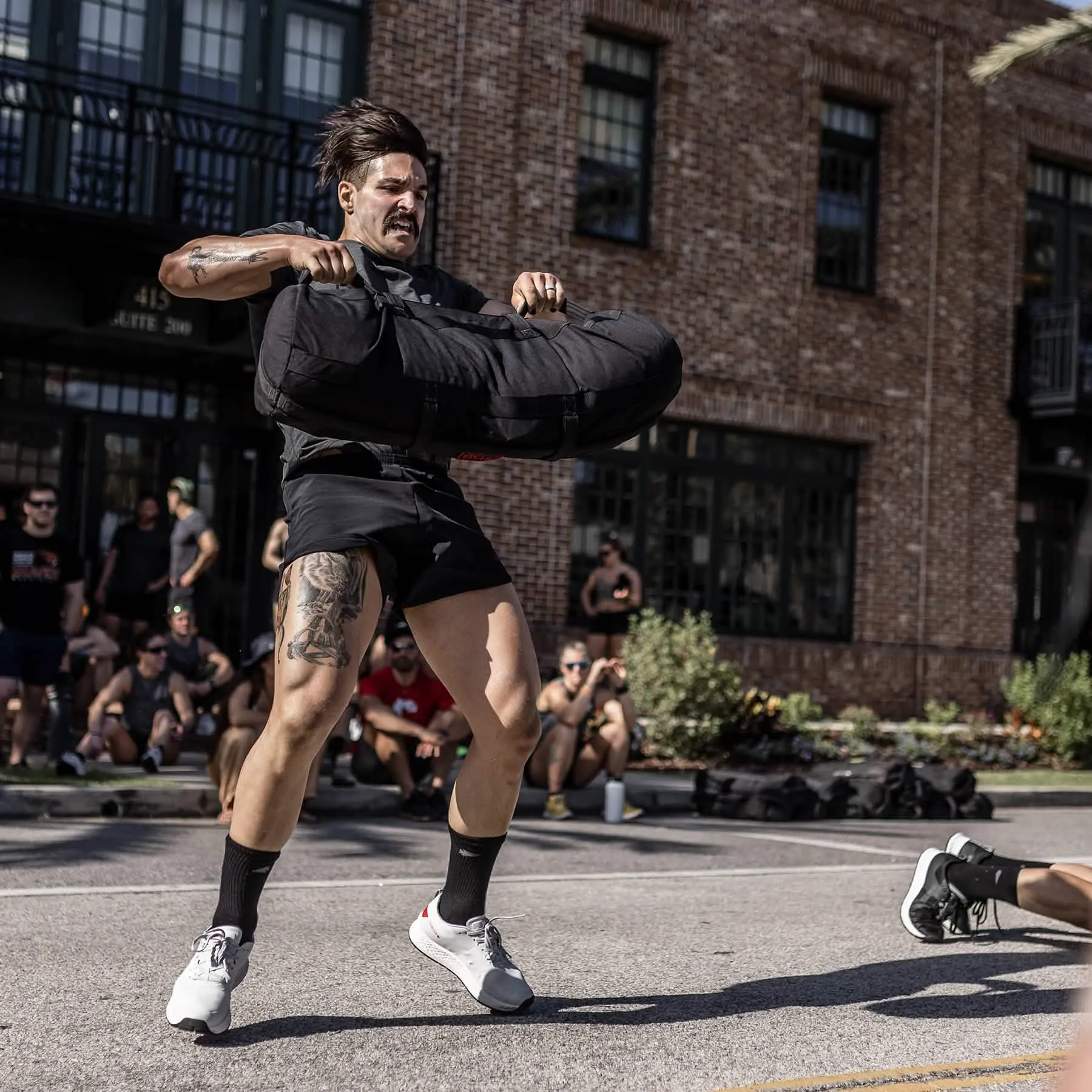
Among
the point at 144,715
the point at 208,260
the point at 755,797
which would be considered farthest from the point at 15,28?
the point at 208,260

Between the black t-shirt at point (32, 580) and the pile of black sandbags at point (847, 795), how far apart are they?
482cm

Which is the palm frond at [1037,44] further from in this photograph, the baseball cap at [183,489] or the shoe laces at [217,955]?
the shoe laces at [217,955]

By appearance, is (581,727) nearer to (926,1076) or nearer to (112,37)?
(926,1076)

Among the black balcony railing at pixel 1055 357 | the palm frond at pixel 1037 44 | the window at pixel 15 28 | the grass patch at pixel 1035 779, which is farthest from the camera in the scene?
the black balcony railing at pixel 1055 357

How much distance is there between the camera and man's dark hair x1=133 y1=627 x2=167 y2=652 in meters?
12.1

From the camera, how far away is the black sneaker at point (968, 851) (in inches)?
219

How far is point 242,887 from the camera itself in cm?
394

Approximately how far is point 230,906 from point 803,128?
16797mm

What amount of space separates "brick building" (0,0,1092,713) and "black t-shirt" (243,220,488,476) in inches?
403

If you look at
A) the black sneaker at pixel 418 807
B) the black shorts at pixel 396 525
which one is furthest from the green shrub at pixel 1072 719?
the black shorts at pixel 396 525

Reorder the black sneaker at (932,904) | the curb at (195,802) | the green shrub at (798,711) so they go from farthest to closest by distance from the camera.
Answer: the green shrub at (798,711), the curb at (195,802), the black sneaker at (932,904)

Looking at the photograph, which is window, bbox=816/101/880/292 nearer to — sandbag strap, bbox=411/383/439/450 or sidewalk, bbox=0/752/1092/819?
sidewalk, bbox=0/752/1092/819

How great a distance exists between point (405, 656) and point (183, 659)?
2438mm

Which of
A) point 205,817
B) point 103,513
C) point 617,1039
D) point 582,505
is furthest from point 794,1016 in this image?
point 582,505
